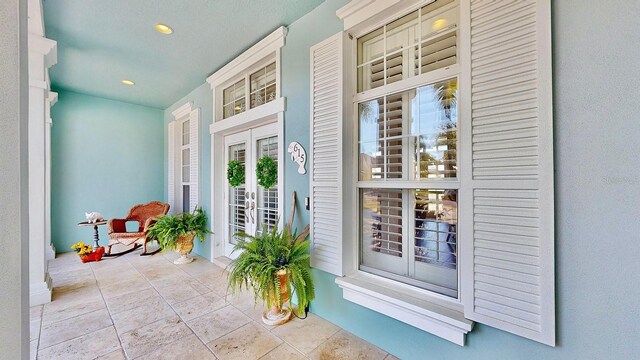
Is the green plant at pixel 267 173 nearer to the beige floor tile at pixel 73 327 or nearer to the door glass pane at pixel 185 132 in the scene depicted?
the beige floor tile at pixel 73 327

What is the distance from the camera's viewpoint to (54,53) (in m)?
2.68

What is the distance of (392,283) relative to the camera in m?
1.89

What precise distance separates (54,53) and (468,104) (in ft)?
13.2

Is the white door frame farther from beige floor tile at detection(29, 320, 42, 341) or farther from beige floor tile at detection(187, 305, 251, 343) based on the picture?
beige floor tile at detection(29, 320, 42, 341)

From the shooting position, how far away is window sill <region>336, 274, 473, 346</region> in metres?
1.48

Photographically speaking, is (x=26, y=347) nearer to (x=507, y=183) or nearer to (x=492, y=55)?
(x=507, y=183)

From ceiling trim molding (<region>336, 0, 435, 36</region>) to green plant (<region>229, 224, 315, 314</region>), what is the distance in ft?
6.04

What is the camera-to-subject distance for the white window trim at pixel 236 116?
267 centimetres

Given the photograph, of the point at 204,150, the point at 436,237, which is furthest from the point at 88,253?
the point at 436,237

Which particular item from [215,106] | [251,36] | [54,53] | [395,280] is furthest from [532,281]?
[54,53]

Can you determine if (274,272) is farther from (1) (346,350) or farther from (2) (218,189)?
(2) (218,189)

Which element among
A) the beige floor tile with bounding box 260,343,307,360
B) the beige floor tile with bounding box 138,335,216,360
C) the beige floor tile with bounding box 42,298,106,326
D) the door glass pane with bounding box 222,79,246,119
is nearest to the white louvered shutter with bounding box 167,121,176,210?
the door glass pane with bounding box 222,79,246,119

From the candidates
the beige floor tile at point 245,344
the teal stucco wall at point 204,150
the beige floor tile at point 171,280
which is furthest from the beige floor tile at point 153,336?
the teal stucco wall at point 204,150

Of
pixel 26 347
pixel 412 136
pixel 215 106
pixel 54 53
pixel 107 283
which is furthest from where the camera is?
pixel 215 106
